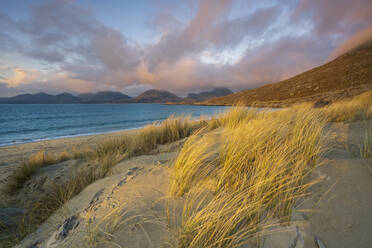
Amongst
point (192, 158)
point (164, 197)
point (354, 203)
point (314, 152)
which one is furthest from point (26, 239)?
point (314, 152)

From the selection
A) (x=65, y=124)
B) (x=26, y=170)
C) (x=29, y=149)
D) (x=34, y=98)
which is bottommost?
(x=65, y=124)

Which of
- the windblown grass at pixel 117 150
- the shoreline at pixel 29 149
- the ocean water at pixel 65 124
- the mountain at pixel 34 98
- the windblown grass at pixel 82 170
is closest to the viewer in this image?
the windblown grass at pixel 82 170

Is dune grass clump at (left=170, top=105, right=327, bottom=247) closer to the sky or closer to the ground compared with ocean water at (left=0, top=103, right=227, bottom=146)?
closer to the sky

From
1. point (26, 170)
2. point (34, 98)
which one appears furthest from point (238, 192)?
point (34, 98)

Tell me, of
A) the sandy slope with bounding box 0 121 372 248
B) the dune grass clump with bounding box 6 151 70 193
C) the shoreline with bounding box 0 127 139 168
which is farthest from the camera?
the shoreline with bounding box 0 127 139 168

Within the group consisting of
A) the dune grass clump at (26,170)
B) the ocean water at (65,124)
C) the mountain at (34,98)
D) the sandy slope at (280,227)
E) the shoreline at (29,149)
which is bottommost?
the ocean water at (65,124)

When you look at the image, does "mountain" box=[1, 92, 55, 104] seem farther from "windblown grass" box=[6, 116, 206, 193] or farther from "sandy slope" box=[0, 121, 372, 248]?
"sandy slope" box=[0, 121, 372, 248]

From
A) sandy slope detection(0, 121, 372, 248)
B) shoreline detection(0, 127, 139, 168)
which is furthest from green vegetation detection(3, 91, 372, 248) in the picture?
shoreline detection(0, 127, 139, 168)

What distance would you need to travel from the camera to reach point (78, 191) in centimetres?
255

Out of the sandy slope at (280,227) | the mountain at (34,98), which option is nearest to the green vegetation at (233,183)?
the sandy slope at (280,227)

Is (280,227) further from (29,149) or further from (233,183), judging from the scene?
(29,149)

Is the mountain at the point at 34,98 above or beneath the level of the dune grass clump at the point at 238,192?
above

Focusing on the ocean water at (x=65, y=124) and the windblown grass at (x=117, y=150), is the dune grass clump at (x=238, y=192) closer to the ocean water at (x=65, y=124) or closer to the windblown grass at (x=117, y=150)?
the windblown grass at (x=117, y=150)

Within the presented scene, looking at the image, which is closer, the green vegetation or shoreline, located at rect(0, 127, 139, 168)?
the green vegetation
